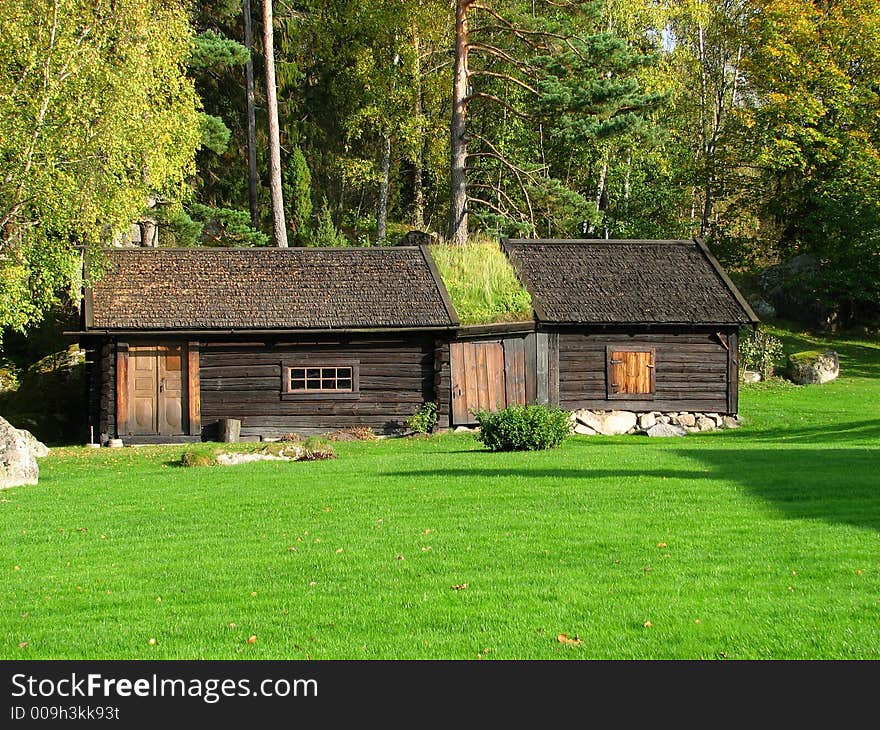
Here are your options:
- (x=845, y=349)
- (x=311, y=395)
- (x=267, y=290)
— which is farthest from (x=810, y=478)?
(x=845, y=349)

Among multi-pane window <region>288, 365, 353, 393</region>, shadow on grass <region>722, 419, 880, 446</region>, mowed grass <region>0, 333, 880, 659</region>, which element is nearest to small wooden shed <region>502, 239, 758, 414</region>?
shadow on grass <region>722, 419, 880, 446</region>

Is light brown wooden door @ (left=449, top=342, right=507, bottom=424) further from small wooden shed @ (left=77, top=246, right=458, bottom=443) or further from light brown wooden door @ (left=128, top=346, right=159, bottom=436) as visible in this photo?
light brown wooden door @ (left=128, top=346, right=159, bottom=436)

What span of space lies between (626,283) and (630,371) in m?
2.77

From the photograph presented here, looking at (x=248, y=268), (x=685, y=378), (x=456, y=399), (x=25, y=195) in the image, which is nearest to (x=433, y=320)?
(x=456, y=399)

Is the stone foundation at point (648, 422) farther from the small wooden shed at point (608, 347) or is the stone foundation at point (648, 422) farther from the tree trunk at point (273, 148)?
the tree trunk at point (273, 148)

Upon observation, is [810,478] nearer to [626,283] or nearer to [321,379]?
[321,379]

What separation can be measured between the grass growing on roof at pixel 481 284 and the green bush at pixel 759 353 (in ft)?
39.8

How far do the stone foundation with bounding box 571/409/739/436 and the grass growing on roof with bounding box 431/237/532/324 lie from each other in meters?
3.33

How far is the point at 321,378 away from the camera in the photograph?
2711 centimetres

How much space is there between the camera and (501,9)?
43.5 meters

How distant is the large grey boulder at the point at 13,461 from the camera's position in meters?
17.4

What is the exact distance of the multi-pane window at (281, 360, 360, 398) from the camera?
88.3 feet

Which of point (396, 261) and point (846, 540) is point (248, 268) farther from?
point (846, 540)

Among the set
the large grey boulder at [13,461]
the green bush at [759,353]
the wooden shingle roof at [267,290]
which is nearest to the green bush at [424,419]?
the wooden shingle roof at [267,290]
